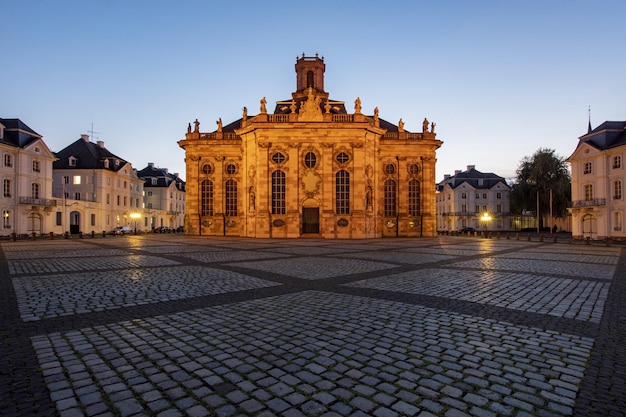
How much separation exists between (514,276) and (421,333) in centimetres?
785

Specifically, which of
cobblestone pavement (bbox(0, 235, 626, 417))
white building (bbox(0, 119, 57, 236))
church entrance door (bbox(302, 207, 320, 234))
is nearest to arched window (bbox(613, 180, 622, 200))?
church entrance door (bbox(302, 207, 320, 234))

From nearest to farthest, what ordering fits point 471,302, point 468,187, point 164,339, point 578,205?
point 164,339 < point 471,302 < point 578,205 < point 468,187

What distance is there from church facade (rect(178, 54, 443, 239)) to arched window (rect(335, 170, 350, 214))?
0.34ft

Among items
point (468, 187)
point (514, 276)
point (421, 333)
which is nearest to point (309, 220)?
point (514, 276)

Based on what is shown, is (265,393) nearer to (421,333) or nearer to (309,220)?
(421,333)

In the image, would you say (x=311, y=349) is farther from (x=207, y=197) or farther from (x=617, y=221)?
(x=617, y=221)

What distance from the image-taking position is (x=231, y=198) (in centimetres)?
4444

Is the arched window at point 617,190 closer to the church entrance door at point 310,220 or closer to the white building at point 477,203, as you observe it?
the church entrance door at point 310,220

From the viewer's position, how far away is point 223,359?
4812 millimetres

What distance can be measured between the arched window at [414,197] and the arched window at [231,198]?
2088 cm

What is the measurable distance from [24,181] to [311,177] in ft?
109

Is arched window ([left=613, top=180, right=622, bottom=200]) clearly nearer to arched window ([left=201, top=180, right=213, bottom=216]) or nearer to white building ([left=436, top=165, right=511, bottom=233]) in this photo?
white building ([left=436, top=165, right=511, bottom=233])

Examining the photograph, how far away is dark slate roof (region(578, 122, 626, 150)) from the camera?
39.7m

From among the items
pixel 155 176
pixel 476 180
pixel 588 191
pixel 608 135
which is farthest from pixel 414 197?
pixel 155 176
